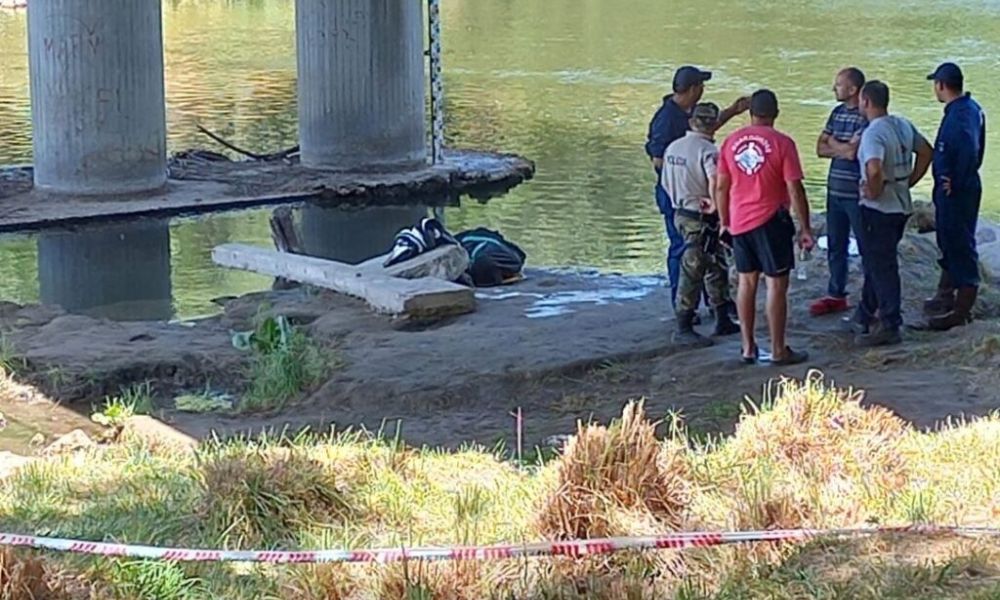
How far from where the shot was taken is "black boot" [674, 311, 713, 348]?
9.68 m

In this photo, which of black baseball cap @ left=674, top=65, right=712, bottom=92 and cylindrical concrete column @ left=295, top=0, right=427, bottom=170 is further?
cylindrical concrete column @ left=295, top=0, right=427, bottom=170

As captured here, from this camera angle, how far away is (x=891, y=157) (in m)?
8.98

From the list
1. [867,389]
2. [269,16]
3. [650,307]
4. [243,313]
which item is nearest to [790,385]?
[867,389]

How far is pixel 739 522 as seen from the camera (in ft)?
16.5

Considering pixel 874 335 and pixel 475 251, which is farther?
pixel 475 251

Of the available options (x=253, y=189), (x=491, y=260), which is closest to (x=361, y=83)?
(x=253, y=189)

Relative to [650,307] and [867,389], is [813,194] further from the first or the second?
[867,389]

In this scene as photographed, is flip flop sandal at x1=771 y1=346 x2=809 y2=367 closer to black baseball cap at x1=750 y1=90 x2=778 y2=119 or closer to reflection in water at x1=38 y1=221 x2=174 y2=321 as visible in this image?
black baseball cap at x1=750 y1=90 x2=778 y2=119

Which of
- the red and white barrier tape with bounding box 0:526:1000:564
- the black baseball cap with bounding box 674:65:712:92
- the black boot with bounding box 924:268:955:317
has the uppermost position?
the black baseball cap with bounding box 674:65:712:92

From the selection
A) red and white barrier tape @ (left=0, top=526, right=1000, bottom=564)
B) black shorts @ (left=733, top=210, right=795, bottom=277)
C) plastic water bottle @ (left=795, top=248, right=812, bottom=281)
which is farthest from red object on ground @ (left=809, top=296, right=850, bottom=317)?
red and white barrier tape @ (left=0, top=526, right=1000, bottom=564)

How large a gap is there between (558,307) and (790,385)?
468 cm

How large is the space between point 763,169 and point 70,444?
12.7 feet

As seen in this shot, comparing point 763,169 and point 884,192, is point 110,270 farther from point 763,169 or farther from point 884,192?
point 884,192

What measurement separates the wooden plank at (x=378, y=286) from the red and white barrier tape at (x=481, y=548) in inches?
257
